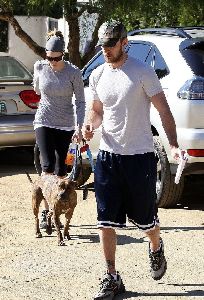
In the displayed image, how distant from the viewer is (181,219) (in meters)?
8.71

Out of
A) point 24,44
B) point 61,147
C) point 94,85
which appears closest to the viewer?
point 94,85

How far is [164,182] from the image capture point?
8953mm

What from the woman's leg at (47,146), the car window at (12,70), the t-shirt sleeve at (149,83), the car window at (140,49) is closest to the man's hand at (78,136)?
the woman's leg at (47,146)

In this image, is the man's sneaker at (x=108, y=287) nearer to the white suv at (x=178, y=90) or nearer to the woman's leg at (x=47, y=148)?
the woman's leg at (x=47, y=148)

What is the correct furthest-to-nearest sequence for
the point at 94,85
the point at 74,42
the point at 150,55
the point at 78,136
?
the point at 74,42 < the point at 150,55 < the point at 78,136 < the point at 94,85

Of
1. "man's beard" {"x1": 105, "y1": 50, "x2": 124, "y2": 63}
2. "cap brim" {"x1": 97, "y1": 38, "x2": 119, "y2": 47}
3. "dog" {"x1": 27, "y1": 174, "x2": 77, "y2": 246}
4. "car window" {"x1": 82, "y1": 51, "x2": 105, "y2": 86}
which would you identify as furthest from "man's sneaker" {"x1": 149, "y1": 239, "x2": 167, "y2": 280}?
"car window" {"x1": 82, "y1": 51, "x2": 105, "y2": 86}

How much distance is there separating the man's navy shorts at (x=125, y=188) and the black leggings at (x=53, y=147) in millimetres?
2175

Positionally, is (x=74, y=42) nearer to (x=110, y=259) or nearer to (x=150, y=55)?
(x=150, y=55)

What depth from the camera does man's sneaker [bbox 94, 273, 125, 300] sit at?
5840mm

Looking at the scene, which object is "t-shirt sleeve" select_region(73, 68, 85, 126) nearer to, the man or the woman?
the woman

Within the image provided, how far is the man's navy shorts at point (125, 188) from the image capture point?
590 centimetres

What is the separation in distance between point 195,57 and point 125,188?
3344 millimetres

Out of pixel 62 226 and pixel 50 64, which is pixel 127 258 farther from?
pixel 50 64

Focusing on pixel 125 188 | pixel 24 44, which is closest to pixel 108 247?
pixel 125 188
